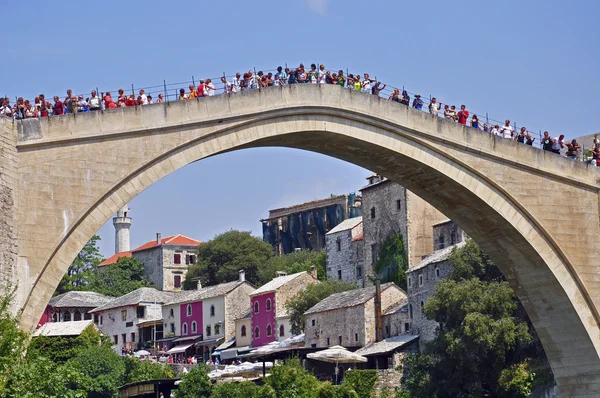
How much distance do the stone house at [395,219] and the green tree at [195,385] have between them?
17.5 metres

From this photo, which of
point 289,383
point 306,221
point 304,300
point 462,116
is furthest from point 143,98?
point 306,221

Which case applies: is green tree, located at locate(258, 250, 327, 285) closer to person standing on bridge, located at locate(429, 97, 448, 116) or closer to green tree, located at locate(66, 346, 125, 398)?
green tree, located at locate(66, 346, 125, 398)

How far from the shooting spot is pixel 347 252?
70.1m

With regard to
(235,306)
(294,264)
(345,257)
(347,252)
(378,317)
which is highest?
(294,264)

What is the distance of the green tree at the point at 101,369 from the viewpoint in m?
54.8

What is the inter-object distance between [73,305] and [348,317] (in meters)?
27.5

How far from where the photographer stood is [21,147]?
20359 millimetres

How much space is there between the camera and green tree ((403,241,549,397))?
1640 inches

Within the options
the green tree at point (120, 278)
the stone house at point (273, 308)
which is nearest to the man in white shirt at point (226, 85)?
the stone house at point (273, 308)

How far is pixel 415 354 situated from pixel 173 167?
27.0 m

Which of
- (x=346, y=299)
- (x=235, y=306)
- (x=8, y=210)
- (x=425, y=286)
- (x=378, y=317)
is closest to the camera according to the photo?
(x=8, y=210)

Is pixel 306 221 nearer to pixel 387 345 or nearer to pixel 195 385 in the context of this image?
pixel 387 345

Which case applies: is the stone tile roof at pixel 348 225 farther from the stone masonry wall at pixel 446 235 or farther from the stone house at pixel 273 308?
the stone masonry wall at pixel 446 235

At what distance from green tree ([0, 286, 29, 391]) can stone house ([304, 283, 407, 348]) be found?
36.3 m
